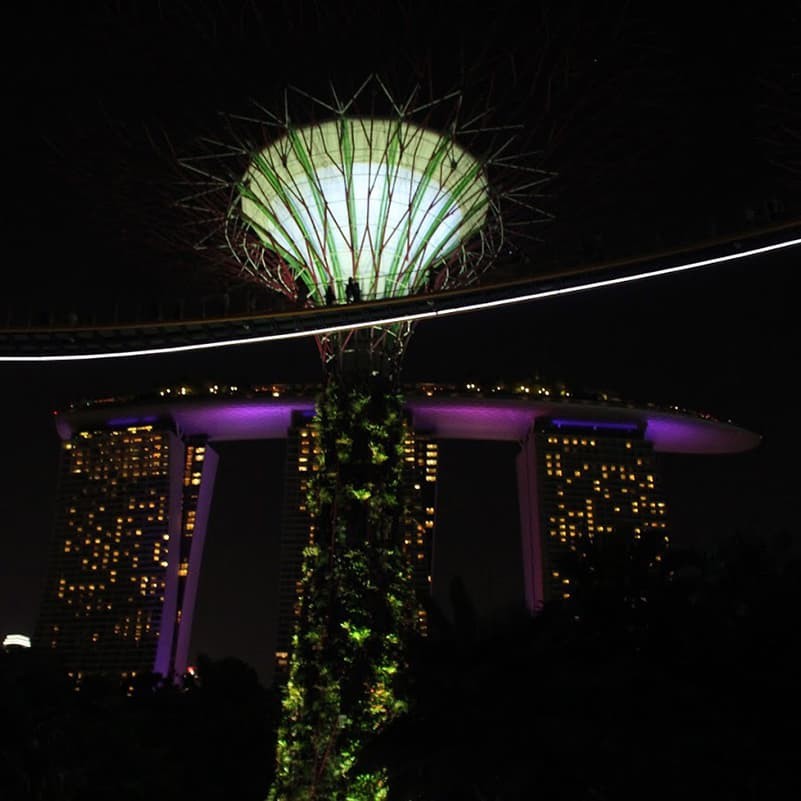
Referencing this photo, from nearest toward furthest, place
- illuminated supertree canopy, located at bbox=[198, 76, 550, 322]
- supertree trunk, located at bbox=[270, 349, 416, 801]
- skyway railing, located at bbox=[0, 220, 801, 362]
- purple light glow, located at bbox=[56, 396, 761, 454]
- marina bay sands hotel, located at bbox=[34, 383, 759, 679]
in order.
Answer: supertree trunk, located at bbox=[270, 349, 416, 801] < skyway railing, located at bbox=[0, 220, 801, 362] < illuminated supertree canopy, located at bbox=[198, 76, 550, 322] < marina bay sands hotel, located at bbox=[34, 383, 759, 679] < purple light glow, located at bbox=[56, 396, 761, 454]

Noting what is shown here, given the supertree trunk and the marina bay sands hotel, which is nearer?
the supertree trunk

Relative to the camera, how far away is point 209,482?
3285 inches

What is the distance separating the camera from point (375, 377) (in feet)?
60.9

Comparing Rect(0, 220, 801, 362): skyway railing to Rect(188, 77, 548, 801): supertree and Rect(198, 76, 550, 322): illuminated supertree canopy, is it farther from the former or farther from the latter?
Rect(198, 76, 550, 322): illuminated supertree canopy

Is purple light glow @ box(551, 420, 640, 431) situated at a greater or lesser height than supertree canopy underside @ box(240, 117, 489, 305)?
greater

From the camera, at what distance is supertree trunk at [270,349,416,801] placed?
16.0m

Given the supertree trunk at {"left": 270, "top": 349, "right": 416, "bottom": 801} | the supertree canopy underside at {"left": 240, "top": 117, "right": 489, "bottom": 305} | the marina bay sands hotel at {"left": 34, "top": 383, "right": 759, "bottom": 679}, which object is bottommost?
the supertree trunk at {"left": 270, "top": 349, "right": 416, "bottom": 801}

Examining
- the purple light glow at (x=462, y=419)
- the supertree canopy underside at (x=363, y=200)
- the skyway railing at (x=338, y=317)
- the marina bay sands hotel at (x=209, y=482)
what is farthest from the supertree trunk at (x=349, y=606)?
the purple light glow at (x=462, y=419)

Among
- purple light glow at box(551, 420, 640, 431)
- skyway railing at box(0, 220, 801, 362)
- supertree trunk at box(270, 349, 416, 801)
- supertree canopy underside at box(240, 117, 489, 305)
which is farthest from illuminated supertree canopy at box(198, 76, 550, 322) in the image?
purple light glow at box(551, 420, 640, 431)

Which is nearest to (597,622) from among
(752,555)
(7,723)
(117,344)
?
(752,555)

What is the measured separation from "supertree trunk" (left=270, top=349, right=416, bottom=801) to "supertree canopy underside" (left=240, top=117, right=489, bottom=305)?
2.60m

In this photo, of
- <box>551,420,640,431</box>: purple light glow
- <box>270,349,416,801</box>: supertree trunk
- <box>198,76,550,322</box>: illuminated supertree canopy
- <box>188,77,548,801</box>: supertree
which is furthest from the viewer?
<box>551,420,640,431</box>: purple light glow

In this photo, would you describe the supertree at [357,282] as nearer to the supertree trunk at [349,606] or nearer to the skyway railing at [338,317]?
the supertree trunk at [349,606]

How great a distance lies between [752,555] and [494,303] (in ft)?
18.4
